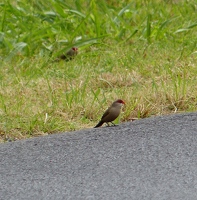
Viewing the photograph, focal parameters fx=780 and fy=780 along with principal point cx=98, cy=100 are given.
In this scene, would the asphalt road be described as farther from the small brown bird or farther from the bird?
the bird

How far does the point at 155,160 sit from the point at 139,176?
0.36 metres

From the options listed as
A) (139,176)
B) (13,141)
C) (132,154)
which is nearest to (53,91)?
(13,141)

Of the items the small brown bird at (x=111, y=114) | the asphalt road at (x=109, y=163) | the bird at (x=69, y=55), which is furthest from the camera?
the bird at (x=69, y=55)

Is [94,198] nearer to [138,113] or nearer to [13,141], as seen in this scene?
[13,141]

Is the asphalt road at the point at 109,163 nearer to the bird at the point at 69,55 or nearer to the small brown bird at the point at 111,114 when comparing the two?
the small brown bird at the point at 111,114

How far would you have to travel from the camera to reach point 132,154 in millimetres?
5230

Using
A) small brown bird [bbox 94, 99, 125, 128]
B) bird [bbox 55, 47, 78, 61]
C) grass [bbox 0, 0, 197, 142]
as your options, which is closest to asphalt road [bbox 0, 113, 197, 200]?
small brown bird [bbox 94, 99, 125, 128]

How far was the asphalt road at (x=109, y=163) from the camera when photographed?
4.50m

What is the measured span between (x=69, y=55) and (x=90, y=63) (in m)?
0.31

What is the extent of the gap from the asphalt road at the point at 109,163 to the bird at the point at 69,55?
2.42 metres

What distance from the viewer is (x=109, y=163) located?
16.6ft

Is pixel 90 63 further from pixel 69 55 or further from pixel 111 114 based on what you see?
pixel 111 114

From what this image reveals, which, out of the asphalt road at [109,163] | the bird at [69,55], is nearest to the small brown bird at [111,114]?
the asphalt road at [109,163]

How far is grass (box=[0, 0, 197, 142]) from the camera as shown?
650 centimetres
